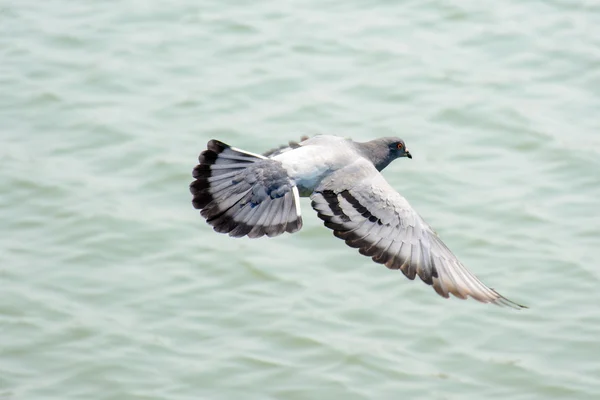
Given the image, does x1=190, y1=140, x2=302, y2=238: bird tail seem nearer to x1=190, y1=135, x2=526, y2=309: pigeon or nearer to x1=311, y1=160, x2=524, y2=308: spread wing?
x1=190, y1=135, x2=526, y2=309: pigeon

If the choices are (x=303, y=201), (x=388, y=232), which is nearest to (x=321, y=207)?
(x=388, y=232)

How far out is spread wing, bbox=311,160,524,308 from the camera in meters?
8.29

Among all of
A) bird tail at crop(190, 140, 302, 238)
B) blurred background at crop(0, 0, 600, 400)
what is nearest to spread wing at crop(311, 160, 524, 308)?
bird tail at crop(190, 140, 302, 238)

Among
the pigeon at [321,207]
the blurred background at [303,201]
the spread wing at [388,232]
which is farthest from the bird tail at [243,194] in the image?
the blurred background at [303,201]

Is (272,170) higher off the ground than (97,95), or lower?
lower

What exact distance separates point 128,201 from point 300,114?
2292mm

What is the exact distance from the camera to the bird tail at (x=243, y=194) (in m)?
8.47

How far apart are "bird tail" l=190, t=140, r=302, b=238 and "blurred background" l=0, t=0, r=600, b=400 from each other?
238 centimetres

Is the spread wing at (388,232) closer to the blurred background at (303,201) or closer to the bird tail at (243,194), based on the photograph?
the bird tail at (243,194)

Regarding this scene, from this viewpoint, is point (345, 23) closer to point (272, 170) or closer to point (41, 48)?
point (41, 48)

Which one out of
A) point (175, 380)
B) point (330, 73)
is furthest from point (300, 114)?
point (175, 380)

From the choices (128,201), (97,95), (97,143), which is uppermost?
(97,95)

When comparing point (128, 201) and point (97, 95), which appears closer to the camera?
point (128, 201)

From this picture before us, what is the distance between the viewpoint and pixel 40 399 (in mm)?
10273
